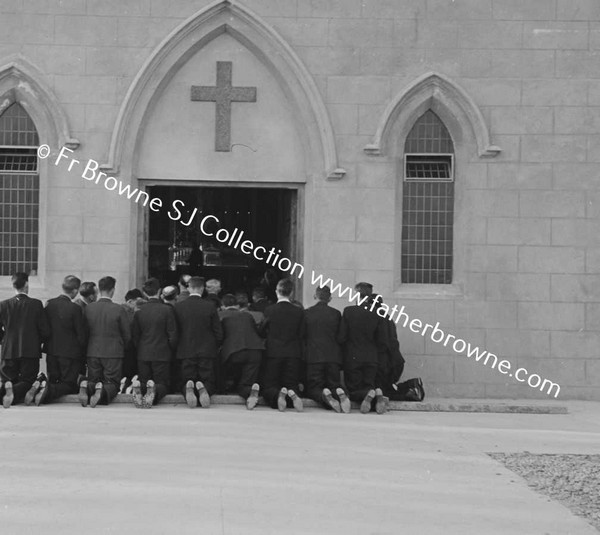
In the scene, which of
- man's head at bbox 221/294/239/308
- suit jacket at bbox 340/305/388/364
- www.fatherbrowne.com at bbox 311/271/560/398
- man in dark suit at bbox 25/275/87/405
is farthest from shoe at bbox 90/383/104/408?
www.fatherbrowne.com at bbox 311/271/560/398

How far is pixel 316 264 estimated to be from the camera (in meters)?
15.7

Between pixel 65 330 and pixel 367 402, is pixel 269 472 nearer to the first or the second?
pixel 367 402

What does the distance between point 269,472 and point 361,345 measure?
4.61 meters

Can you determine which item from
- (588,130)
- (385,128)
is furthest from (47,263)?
(588,130)

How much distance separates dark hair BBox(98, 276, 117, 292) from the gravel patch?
16.9ft

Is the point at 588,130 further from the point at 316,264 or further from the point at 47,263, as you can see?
the point at 47,263

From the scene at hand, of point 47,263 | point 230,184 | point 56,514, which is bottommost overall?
point 56,514

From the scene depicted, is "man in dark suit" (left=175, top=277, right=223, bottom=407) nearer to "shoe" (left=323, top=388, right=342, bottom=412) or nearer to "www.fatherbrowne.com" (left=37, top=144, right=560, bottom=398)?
"shoe" (left=323, top=388, right=342, bottom=412)

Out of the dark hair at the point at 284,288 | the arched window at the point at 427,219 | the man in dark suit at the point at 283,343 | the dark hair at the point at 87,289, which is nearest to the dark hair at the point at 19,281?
the dark hair at the point at 87,289

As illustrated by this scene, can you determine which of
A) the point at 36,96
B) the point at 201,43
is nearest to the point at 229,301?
the point at 201,43

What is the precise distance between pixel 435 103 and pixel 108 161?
13.6 ft

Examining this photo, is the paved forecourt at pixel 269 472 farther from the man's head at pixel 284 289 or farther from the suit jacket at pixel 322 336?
the man's head at pixel 284 289

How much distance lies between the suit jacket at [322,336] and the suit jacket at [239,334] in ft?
1.81

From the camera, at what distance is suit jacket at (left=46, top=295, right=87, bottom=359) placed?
46.4 ft
